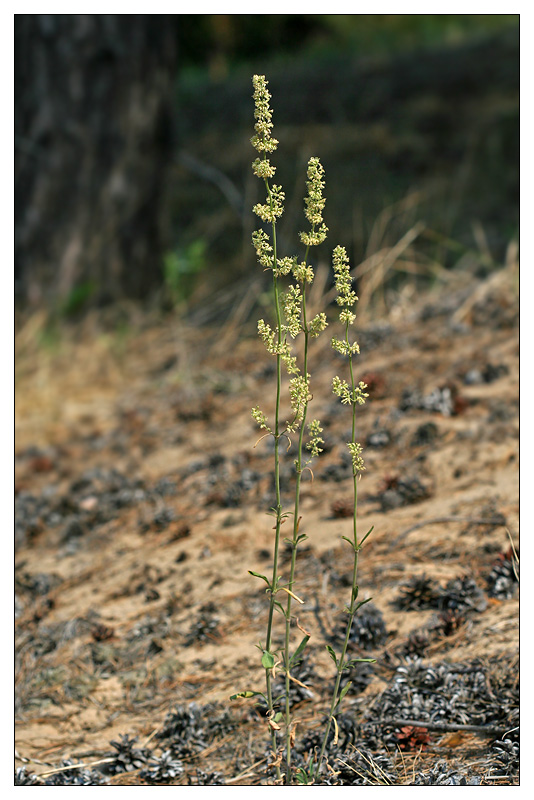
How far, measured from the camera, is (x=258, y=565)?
9.34ft

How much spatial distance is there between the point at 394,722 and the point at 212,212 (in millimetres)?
5291

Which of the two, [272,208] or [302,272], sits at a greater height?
[272,208]

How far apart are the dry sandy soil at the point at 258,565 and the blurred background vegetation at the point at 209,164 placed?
1004mm

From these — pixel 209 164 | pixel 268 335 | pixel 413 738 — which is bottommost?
pixel 413 738

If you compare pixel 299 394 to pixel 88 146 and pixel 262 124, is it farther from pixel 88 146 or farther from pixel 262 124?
pixel 88 146

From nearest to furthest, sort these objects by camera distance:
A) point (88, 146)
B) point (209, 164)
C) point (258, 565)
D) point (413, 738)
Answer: point (413, 738) < point (258, 565) < point (88, 146) < point (209, 164)

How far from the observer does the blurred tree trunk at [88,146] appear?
516 cm

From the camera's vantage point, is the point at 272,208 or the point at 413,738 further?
the point at 413,738

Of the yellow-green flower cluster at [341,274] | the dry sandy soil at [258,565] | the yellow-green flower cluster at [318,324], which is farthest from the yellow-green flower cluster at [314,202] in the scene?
the dry sandy soil at [258,565]

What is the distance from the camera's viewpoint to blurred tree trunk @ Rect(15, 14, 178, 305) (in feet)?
16.9

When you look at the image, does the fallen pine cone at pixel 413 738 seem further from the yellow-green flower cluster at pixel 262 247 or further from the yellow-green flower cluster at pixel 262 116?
the yellow-green flower cluster at pixel 262 116

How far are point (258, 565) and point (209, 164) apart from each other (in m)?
5.34

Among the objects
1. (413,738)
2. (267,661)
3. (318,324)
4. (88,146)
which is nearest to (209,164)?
(88,146)

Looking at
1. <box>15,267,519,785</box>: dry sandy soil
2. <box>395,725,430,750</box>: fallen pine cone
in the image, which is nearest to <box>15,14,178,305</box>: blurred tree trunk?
<box>15,267,519,785</box>: dry sandy soil
